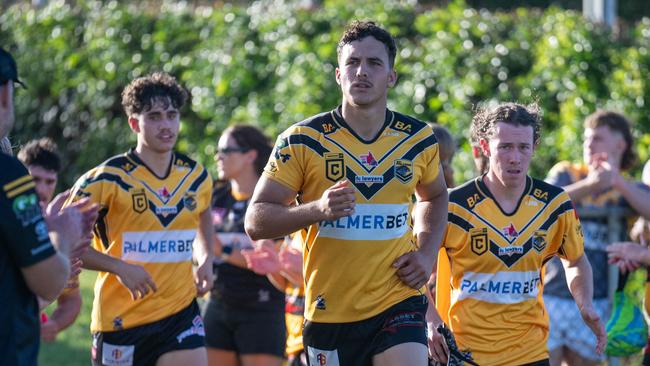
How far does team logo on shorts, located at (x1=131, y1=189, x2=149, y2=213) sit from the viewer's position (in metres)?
6.56

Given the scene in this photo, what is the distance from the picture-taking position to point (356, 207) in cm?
543

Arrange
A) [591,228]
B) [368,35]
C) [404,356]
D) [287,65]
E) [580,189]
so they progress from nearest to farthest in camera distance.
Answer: [404,356] < [368,35] < [580,189] < [591,228] < [287,65]

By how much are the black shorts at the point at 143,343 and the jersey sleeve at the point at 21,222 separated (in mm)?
2545

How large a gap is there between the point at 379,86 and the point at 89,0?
1053 centimetres

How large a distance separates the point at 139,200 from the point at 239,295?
1460 millimetres

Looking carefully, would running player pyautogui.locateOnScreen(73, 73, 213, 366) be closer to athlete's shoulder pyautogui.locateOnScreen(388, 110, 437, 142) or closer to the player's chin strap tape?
the player's chin strap tape

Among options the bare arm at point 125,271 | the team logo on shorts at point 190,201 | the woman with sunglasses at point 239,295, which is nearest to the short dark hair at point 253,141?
the woman with sunglasses at point 239,295

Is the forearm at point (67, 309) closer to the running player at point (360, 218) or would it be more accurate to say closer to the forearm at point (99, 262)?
the forearm at point (99, 262)

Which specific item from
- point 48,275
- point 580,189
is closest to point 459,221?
point 580,189

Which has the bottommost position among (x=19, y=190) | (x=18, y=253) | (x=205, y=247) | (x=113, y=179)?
(x=205, y=247)

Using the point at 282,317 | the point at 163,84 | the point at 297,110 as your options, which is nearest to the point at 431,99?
the point at 297,110

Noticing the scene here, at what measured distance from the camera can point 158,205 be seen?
6648mm

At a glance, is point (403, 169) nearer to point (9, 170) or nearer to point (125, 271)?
point (125, 271)

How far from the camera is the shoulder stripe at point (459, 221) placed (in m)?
6.03
